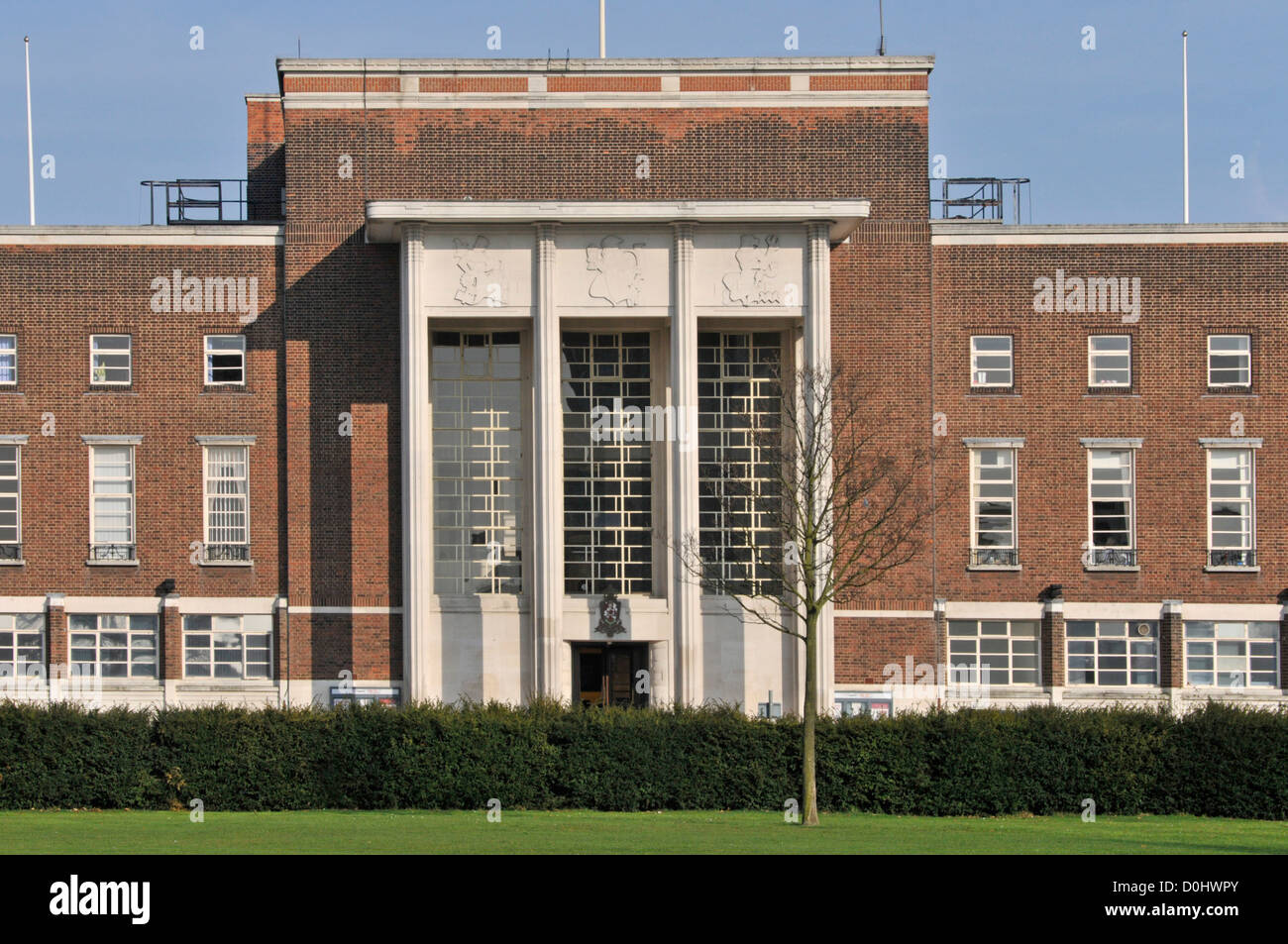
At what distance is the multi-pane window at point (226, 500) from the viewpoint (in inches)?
1924

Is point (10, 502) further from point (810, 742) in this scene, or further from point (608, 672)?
point (810, 742)

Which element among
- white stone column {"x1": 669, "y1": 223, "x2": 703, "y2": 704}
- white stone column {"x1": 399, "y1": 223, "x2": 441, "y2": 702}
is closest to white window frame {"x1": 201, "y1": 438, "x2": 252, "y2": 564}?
white stone column {"x1": 399, "y1": 223, "x2": 441, "y2": 702}

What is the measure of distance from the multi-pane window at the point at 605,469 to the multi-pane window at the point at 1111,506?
12174 mm

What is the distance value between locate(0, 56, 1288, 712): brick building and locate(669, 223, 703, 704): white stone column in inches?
44.4

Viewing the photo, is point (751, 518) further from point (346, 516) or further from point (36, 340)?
point (36, 340)

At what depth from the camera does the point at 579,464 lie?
48.5 metres

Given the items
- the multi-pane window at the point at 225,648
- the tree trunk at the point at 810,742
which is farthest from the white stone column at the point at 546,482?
the tree trunk at the point at 810,742

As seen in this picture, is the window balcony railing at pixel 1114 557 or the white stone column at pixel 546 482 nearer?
the white stone column at pixel 546 482

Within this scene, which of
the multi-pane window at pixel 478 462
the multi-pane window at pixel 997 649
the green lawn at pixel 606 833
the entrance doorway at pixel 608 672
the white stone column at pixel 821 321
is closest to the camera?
the green lawn at pixel 606 833

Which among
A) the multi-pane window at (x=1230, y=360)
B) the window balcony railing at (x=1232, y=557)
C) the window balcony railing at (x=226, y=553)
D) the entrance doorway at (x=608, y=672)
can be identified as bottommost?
the entrance doorway at (x=608, y=672)

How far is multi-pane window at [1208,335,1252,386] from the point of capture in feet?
163

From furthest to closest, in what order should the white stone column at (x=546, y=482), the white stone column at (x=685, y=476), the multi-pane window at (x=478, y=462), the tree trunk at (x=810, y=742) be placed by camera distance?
the multi-pane window at (x=478, y=462)
the white stone column at (x=685, y=476)
the white stone column at (x=546, y=482)
the tree trunk at (x=810, y=742)

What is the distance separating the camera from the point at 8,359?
162 feet

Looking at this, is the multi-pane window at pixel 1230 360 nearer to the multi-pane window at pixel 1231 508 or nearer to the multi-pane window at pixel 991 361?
the multi-pane window at pixel 1231 508
